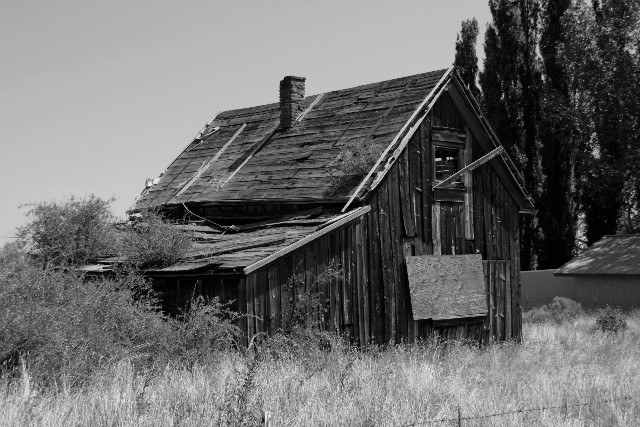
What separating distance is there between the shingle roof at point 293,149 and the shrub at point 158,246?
10.0ft

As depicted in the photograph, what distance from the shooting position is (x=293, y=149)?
20641mm

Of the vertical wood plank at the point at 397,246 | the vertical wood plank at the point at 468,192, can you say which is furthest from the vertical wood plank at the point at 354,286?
the vertical wood plank at the point at 468,192

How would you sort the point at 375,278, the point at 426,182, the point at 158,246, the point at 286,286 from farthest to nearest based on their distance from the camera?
the point at 426,182
the point at 375,278
the point at 158,246
the point at 286,286

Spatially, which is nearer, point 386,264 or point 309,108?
point 386,264

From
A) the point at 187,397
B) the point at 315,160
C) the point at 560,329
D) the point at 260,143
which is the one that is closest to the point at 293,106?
the point at 260,143

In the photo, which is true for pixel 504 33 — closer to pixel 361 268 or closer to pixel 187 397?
pixel 361 268

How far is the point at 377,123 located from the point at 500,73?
2199 cm

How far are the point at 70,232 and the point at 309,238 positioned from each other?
5.37 m

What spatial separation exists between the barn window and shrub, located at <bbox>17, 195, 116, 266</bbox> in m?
7.39

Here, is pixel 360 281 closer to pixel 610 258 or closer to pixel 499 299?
pixel 499 299

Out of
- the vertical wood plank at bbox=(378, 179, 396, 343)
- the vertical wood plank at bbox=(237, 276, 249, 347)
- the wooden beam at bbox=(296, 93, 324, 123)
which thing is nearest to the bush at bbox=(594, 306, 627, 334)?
the vertical wood plank at bbox=(378, 179, 396, 343)

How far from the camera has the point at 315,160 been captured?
1952 cm

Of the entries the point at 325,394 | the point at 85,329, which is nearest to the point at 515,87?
the point at 85,329

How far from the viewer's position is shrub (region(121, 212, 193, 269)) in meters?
16.2
